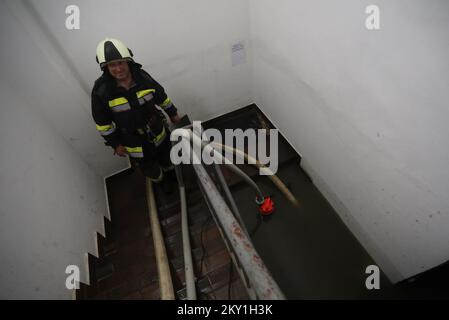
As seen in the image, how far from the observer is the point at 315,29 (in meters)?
1.91

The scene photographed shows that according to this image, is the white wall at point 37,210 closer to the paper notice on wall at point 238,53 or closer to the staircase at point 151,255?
the staircase at point 151,255

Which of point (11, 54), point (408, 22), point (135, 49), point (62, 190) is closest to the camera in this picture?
point (408, 22)

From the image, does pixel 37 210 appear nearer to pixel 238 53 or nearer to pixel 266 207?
pixel 266 207

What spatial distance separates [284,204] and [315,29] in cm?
177

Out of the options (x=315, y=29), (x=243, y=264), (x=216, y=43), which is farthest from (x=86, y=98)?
(x=243, y=264)

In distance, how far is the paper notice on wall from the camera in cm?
282

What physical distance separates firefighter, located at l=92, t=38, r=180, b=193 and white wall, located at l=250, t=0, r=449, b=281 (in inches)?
49.7

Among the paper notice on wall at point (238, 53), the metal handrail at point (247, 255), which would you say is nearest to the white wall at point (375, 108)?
the paper notice on wall at point (238, 53)

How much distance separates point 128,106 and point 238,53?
1.53m

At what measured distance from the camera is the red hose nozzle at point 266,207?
2686 millimetres

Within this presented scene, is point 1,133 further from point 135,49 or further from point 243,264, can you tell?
point 243,264

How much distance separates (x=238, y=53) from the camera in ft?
9.53

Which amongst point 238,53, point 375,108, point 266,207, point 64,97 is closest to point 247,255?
point 375,108

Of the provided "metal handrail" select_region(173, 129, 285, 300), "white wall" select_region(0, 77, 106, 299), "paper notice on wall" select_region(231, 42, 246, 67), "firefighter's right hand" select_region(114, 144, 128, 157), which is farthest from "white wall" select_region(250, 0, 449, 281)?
"white wall" select_region(0, 77, 106, 299)
